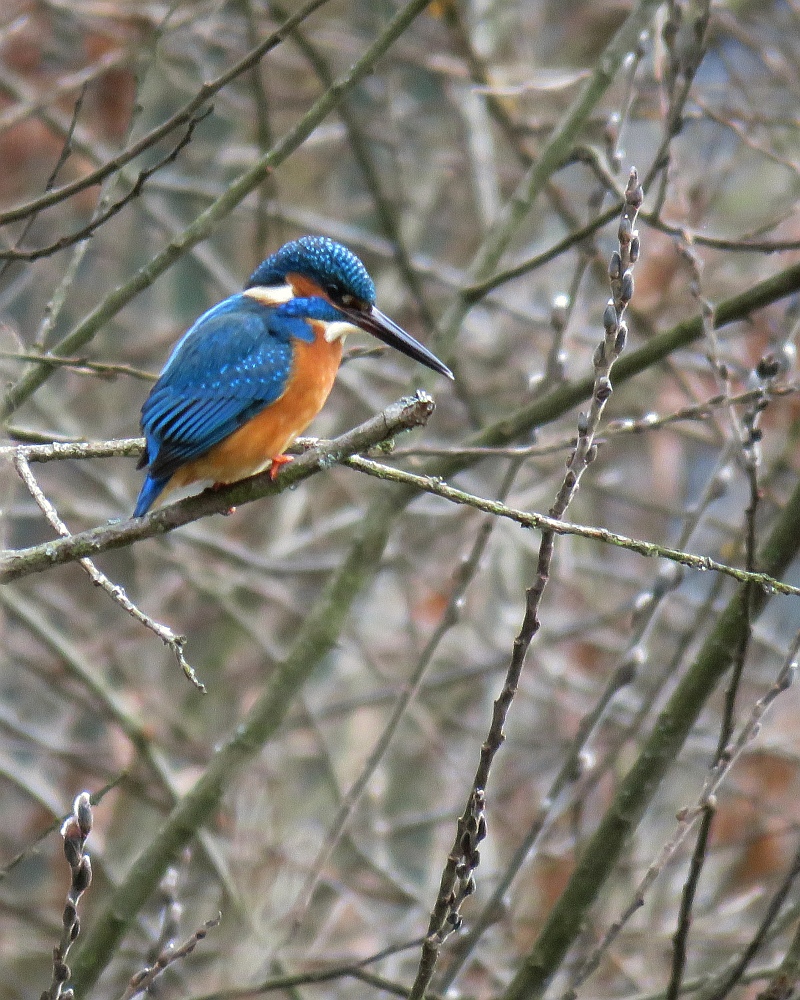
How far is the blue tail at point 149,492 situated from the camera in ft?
9.86

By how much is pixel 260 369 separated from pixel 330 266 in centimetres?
39

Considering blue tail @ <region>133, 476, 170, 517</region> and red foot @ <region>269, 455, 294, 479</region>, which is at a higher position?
red foot @ <region>269, 455, 294, 479</region>

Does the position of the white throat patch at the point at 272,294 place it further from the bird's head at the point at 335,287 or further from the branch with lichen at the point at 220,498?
the branch with lichen at the point at 220,498

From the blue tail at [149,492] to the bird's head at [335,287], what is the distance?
2.12 ft

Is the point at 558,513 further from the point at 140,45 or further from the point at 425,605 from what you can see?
the point at 425,605

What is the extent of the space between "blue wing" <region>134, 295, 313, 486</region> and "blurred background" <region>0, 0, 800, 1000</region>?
71 cm

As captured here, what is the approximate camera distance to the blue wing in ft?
9.96

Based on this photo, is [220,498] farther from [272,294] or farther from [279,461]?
[272,294]

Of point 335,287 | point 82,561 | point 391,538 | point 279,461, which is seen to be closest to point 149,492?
point 279,461

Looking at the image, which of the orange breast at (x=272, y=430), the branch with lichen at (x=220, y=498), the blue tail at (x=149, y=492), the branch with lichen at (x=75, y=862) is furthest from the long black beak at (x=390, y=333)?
the branch with lichen at (x=75, y=862)

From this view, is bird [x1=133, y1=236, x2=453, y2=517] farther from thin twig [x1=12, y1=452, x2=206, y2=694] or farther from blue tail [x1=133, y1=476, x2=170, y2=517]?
thin twig [x1=12, y1=452, x2=206, y2=694]

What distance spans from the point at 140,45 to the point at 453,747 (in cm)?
454

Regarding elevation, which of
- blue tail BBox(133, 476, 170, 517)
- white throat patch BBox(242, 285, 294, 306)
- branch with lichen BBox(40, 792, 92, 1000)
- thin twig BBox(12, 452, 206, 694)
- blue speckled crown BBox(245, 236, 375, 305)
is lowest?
branch with lichen BBox(40, 792, 92, 1000)

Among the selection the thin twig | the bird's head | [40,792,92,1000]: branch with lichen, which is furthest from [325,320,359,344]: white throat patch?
[40,792,92,1000]: branch with lichen
